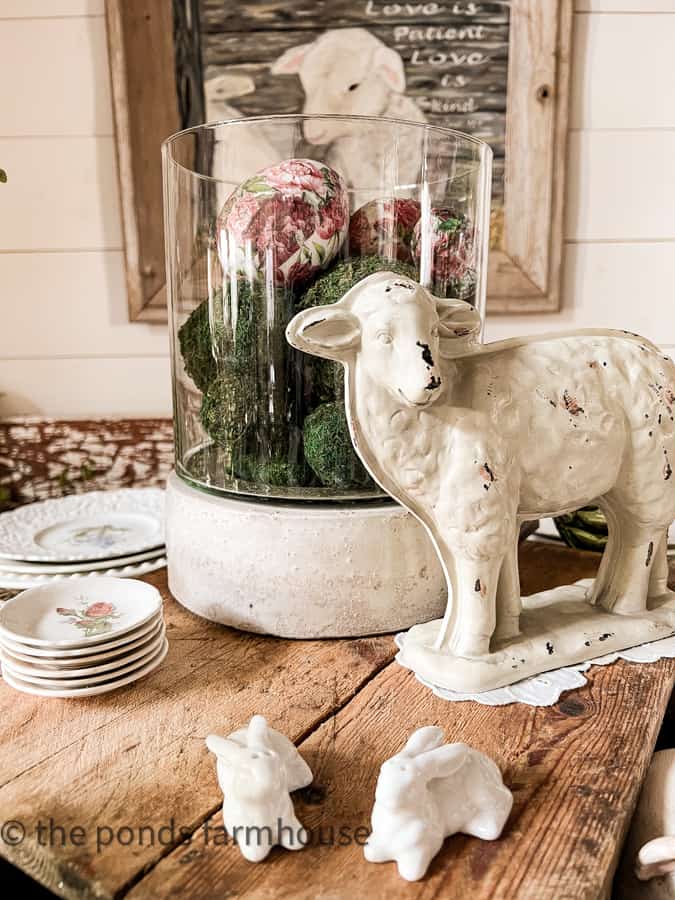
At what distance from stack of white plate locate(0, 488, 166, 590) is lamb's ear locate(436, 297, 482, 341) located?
415 mm

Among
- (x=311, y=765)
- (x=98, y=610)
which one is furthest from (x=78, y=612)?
(x=311, y=765)

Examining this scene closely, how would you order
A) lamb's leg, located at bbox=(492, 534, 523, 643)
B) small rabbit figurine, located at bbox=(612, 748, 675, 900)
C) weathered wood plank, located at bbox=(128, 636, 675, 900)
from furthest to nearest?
lamb's leg, located at bbox=(492, 534, 523, 643) < small rabbit figurine, located at bbox=(612, 748, 675, 900) < weathered wood plank, located at bbox=(128, 636, 675, 900)

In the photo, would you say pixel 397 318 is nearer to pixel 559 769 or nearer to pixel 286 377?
pixel 286 377

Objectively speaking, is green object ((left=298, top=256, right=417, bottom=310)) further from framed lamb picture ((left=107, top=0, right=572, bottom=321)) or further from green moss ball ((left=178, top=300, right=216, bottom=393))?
framed lamb picture ((left=107, top=0, right=572, bottom=321))

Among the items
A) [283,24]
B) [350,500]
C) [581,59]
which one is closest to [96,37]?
[283,24]

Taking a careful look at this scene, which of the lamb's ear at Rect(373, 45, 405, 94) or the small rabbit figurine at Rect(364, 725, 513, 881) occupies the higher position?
the lamb's ear at Rect(373, 45, 405, 94)

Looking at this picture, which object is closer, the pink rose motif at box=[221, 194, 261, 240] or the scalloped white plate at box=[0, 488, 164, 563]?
the pink rose motif at box=[221, 194, 261, 240]

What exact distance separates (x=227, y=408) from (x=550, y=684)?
1.19 feet

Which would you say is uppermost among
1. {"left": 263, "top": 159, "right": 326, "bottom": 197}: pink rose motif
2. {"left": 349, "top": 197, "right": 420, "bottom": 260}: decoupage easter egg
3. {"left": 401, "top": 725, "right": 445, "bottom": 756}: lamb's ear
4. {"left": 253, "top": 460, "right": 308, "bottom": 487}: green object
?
{"left": 263, "top": 159, "right": 326, "bottom": 197}: pink rose motif

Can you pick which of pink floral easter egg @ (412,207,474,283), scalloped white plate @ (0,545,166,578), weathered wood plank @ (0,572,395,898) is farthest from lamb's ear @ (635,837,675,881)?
scalloped white plate @ (0,545,166,578)

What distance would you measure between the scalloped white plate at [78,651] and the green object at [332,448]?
0.20 meters

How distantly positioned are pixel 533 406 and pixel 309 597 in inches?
9.9

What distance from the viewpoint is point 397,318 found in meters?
0.53

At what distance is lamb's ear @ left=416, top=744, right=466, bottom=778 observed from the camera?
17.6 inches
